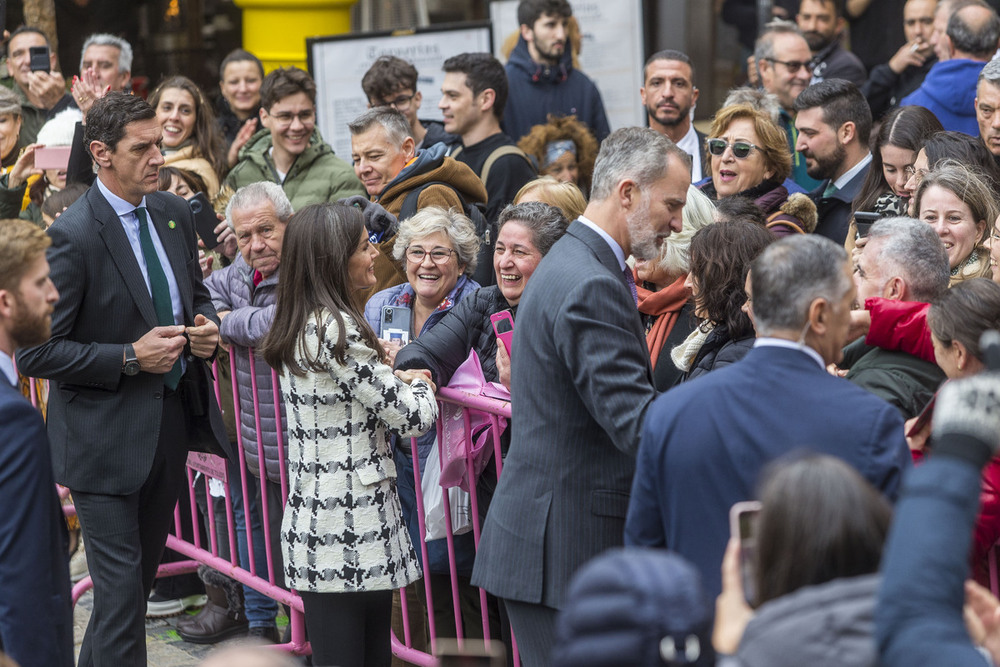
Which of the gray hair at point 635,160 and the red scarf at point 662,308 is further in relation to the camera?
the red scarf at point 662,308

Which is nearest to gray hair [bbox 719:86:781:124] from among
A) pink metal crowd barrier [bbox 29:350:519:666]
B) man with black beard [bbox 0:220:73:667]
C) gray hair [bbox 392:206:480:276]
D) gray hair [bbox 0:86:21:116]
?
gray hair [bbox 392:206:480:276]

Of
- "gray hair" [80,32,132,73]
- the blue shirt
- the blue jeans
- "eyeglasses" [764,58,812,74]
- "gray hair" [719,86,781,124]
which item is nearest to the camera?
the blue shirt

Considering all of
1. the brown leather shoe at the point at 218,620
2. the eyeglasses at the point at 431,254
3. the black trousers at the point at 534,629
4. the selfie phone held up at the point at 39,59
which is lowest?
the brown leather shoe at the point at 218,620

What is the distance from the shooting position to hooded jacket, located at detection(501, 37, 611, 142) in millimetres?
8414

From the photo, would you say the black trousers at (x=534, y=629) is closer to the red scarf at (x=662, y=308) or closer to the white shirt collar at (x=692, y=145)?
the red scarf at (x=662, y=308)

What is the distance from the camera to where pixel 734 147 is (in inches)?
231

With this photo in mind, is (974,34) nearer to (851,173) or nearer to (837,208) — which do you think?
(851,173)

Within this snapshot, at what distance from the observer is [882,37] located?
9.48m

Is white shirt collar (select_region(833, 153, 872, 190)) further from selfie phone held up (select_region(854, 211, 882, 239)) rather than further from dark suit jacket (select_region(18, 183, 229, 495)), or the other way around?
dark suit jacket (select_region(18, 183, 229, 495))

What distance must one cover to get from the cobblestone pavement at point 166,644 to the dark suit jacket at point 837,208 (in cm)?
332

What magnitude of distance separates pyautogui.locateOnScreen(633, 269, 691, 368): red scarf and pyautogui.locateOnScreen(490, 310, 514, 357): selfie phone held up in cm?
52

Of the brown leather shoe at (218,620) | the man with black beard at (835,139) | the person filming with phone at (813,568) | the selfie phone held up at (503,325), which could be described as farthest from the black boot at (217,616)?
the person filming with phone at (813,568)

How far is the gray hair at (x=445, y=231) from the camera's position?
198 inches

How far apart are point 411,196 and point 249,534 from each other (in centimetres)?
179
